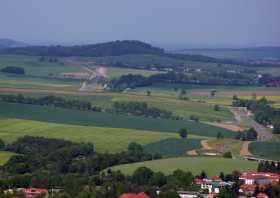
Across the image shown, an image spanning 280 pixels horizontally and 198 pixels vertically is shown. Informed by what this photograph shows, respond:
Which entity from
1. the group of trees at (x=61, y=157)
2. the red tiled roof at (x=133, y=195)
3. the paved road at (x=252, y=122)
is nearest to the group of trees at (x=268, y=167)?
the group of trees at (x=61, y=157)

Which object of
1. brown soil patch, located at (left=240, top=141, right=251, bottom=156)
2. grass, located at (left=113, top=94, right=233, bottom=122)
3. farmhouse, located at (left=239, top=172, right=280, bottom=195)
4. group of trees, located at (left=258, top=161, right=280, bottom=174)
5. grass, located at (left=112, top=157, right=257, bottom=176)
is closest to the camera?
farmhouse, located at (left=239, top=172, right=280, bottom=195)

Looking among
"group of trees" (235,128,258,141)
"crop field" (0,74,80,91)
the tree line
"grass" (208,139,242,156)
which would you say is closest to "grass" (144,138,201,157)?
"grass" (208,139,242,156)

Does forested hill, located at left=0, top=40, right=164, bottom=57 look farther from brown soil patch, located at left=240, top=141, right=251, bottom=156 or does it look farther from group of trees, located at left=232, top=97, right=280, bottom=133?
brown soil patch, located at left=240, top=141, right=251, bottom=156

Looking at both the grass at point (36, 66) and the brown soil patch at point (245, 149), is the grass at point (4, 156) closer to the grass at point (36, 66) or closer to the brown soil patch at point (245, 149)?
the brown soil patch at point (245, 149)

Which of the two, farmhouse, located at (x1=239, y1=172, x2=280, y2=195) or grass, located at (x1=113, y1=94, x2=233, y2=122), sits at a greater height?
farmhouse, located at (x1=239, y1=172, x2=280, y2=195)

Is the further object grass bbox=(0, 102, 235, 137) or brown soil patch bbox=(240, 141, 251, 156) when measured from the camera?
grass bbox=(0, 102, 235, 137)

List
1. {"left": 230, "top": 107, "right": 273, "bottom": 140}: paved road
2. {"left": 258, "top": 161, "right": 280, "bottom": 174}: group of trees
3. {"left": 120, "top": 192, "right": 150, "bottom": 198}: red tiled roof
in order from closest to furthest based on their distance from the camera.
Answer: {"left": 120, "top": 192, "right": 150, "bottom": 198}: red tiled roof, {"left": 258, "top": 161, "right": 280, "bottom": 174}: group of trees, {"left": 230, "top": 107, "right": 273, "bottom": 140}: paved road

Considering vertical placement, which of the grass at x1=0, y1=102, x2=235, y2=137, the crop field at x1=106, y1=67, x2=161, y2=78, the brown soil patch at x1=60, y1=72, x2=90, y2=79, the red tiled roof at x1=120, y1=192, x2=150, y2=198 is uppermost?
the red tiled roof at x1=120, y1=192, x2=150, y2=198
